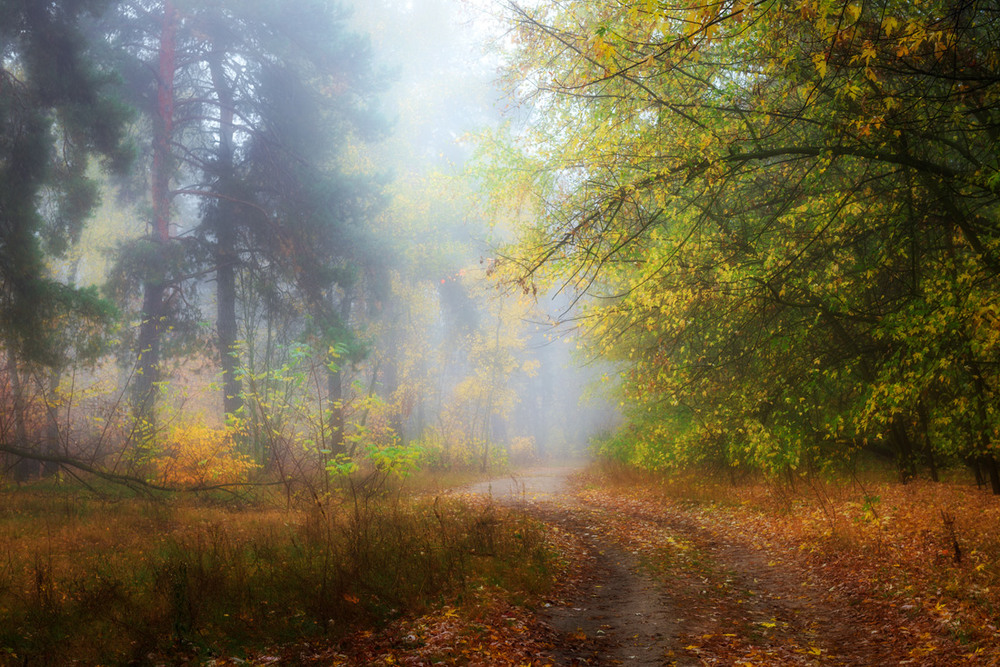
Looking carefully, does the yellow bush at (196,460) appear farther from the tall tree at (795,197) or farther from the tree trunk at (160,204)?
the tall tree at (795,197)

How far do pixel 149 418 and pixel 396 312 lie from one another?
16.1 m

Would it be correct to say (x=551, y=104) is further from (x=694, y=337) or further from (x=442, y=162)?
(x=442, y=162)

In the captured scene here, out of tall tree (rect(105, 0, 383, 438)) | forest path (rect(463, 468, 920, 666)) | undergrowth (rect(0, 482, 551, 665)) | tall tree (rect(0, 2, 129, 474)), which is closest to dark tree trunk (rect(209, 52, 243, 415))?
tall tree (rect(105, 0, 383, 438))

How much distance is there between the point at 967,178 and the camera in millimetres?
6727

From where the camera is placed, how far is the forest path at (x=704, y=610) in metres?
5.61

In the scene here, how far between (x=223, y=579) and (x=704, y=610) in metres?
5.23

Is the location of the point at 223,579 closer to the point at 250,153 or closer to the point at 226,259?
the point at 226,259

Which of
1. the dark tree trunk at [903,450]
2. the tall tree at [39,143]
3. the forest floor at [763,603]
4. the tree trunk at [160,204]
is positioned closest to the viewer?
the forest floor at [763,603]

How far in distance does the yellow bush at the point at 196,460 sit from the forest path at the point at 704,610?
25.2 feet

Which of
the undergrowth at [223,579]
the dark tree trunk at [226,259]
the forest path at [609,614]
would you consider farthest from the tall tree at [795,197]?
the dark tree trunk at [226,259]

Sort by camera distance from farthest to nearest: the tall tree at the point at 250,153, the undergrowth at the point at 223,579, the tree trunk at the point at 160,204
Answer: the tall tree at the point at 250,153 → the tree trunk at the point at 160,204 → the undergrowth at the point at 223,579

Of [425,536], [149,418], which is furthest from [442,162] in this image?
[425,536]

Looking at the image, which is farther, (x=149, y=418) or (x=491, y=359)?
(x=491, y=359)

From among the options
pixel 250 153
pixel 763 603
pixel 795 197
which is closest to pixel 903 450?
pixel 763 603
